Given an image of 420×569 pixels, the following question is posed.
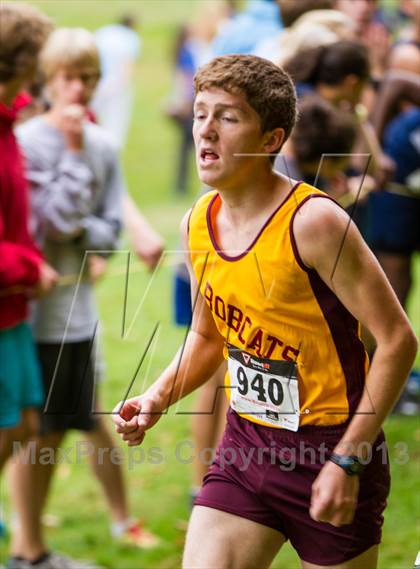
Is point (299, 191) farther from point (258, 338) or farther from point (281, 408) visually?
point (281, 408)

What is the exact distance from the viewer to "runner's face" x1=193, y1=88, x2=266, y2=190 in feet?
8.29

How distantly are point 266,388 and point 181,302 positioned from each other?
2.12 m

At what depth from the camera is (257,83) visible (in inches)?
99.3

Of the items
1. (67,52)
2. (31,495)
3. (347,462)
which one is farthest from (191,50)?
(347,462)

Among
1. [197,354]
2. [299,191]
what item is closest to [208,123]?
[299,191]

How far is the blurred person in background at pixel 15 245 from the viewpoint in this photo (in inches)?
154

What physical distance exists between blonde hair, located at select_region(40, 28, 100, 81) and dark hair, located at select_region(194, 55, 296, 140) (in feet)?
5.88

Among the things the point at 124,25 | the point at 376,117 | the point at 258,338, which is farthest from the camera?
the point at 124,25

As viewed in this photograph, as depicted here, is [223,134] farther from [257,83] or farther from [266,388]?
[266,388]

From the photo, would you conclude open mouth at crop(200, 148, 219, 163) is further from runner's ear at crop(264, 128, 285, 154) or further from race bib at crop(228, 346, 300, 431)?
race bib at crop(228, 346, 300, 431)

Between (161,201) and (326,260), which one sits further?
(161,201)

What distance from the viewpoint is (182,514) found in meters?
4.98

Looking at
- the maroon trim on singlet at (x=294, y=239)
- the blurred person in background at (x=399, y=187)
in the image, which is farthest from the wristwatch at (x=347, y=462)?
the blurred person in background at (x=399, y=187)

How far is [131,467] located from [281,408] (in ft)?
9.25
